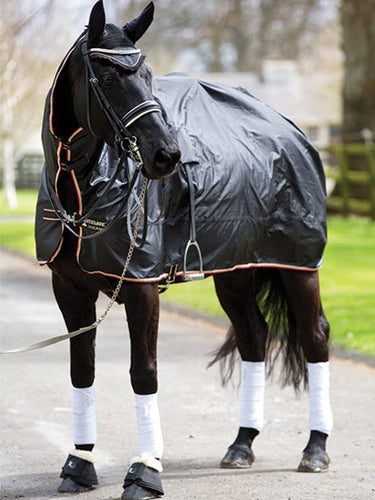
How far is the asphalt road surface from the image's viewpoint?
180 inches

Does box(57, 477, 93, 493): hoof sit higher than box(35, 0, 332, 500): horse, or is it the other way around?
box(35, 0, 332, 500): horse

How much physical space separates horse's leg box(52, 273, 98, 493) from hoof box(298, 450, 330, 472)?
1100 mm

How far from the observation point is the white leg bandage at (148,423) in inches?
166

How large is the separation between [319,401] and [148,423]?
3.79 feet

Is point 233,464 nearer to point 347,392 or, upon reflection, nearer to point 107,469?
point 107,469

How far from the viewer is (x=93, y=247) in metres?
4.12

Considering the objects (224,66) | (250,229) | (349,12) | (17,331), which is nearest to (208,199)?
(250,229)

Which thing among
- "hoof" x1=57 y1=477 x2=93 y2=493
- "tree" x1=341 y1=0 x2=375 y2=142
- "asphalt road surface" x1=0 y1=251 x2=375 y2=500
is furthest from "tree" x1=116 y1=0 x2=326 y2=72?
"hoof" x1=57 y1=477 x2=93 y2=493

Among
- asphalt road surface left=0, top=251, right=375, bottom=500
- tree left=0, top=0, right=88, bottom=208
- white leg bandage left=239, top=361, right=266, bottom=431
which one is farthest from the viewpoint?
tree left=0, top=0, right=88, bottom=208

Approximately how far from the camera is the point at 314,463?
4805 mm

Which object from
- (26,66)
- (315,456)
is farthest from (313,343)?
(26,66)

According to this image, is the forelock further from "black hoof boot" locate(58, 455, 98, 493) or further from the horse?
"black hoof boot" locate(58, 455, 98, 493)

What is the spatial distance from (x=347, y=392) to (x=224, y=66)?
169ft

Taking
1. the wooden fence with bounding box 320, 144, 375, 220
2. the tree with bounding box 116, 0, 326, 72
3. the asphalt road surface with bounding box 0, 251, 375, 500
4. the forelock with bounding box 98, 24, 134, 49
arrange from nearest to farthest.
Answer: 1. the forelock with bounding box 98, 24, 134, 49
2. the asphalt road surface with bounding box 0, 251, 375, 500
3. the wooden fence with bounding box 320, 144, 375, 220
4. the tree with bounding box 116, 0, 326, 72
